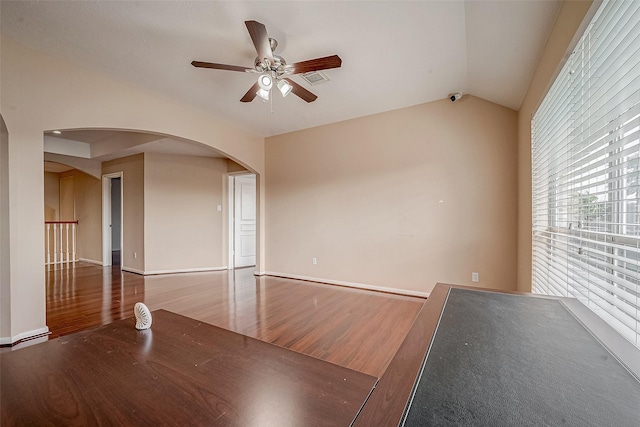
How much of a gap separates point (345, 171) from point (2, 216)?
3.70 m

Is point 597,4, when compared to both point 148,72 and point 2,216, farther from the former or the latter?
point 2,216

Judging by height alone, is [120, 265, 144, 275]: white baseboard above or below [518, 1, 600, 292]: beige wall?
below

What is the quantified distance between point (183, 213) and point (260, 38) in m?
4.25

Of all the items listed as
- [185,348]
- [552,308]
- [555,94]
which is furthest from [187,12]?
[552,308]

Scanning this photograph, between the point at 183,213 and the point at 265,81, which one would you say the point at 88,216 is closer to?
the point at 183,213

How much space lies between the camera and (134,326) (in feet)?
3.70

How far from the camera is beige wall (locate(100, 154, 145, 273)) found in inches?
195

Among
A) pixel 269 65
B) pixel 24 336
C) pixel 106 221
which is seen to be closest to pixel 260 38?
pixel 269 65

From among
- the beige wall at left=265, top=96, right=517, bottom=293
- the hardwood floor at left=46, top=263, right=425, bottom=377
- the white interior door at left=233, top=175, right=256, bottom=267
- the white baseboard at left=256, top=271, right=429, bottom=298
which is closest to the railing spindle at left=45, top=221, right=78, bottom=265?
the hardwood floor at left=46, top=263, right=425, bottom=377

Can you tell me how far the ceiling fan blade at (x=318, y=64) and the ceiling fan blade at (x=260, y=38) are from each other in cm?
22

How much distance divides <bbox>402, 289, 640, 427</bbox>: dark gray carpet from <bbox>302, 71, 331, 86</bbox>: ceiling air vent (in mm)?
2524

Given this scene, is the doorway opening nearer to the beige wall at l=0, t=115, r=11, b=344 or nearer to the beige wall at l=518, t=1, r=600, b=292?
the beige wall at l=0, t=115, r=11, b=344

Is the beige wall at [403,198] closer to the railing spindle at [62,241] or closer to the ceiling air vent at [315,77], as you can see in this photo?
the ceiling air vent at [315,77]

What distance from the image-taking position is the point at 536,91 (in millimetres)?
2135
